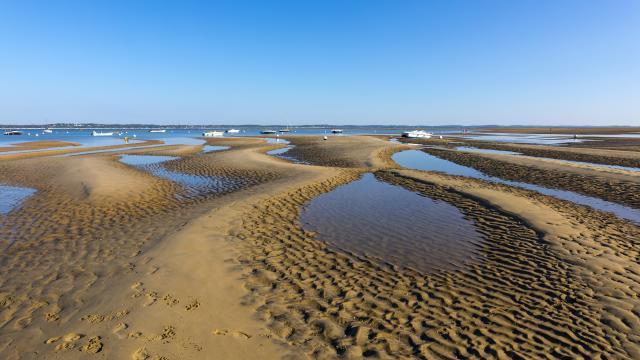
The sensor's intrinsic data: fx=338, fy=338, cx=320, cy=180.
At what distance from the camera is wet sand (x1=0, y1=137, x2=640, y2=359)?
5.59m

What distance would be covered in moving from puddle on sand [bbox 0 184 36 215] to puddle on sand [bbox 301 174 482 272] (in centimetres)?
1365

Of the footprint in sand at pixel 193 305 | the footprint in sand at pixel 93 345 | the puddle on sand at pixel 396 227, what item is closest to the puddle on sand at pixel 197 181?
the puddle on sand at pixel 396 227

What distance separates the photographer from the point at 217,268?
866cm

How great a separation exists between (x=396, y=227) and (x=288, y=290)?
6448 mm

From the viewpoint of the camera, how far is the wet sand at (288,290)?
220 inches

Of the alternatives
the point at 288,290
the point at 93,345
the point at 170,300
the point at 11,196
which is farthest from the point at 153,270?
the point at 11,196

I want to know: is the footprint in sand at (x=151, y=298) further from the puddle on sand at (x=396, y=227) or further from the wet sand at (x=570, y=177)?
the wet sand at (x=570, y=177)

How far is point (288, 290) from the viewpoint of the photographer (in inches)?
301

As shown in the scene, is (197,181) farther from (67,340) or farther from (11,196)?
(67,340)

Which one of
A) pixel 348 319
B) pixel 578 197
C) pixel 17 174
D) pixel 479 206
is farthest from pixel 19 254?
pixel 578 197

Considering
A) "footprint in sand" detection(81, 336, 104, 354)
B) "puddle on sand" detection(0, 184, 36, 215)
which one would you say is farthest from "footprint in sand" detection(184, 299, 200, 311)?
"puddle on sand" detection(0, 184, 36, 215)

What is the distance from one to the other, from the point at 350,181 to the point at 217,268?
15728 millimetres

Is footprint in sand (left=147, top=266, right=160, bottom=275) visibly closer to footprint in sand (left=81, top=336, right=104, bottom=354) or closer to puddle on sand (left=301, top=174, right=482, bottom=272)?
footprint in sand (left=81, top=336, right=104, bottom=354)

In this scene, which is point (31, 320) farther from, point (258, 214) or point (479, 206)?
point (479, 206)
